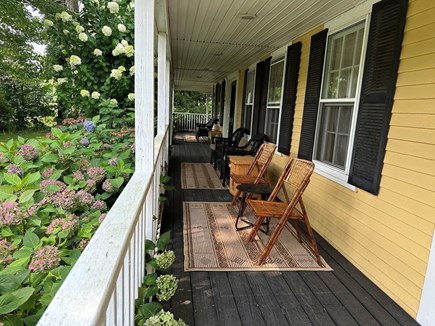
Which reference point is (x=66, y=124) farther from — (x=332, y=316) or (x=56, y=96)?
(x=332, y=316)

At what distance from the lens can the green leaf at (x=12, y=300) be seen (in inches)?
30.5

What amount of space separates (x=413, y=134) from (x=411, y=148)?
98 mm

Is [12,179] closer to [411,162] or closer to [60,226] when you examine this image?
[60,226]

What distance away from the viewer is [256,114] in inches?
236

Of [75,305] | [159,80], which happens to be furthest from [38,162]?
[159,80]

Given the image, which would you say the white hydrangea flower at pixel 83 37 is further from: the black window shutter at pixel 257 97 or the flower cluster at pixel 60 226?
the black window shutter at pixel 257 97

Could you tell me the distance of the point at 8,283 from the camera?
865 mm

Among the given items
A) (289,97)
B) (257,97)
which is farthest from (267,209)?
(257,97)

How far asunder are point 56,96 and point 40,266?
10.9 feet

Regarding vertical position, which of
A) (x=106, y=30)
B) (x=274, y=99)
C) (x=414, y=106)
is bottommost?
(x=414, y=106)

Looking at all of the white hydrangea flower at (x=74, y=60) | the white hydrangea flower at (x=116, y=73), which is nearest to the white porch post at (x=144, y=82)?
the white hydrangea flower at (x=116, y=73)

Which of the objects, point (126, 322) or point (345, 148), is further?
point (345, 148)

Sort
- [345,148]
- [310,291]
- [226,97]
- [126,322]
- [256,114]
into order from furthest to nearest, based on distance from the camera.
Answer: [226,97], [256,114], [345,148], [310,291], [126,322]

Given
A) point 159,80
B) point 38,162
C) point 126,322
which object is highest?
point 159,80
